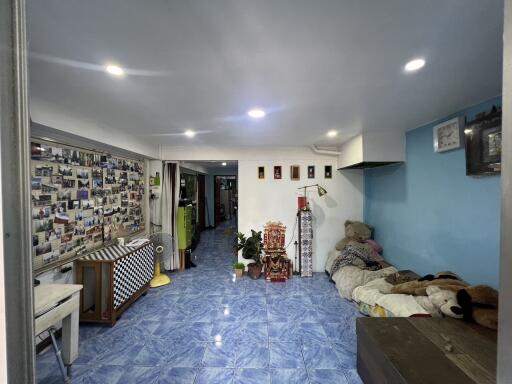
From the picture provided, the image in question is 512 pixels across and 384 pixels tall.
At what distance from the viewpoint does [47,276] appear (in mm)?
2250

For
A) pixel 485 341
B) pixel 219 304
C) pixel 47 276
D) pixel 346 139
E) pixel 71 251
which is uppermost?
pixel 346 139

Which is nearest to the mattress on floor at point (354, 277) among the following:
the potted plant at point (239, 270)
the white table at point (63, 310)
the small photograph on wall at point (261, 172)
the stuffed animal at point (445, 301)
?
the stuffed animal at point (445, 301)

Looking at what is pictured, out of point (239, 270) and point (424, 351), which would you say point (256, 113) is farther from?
point (239, 270)

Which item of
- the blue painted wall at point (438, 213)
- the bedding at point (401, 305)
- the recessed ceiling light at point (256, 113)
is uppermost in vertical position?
the recessed ceiling light at point (256, 113)

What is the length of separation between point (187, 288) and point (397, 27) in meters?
3.66

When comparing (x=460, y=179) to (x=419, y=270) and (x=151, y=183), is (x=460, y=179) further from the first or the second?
(x=151, y=183)

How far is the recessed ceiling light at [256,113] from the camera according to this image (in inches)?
83.7

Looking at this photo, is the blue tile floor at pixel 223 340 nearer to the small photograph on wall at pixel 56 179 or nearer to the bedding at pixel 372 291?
the bedding at pixel 372 291

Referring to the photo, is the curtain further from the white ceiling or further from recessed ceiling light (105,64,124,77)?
recessed ceiling light (105,64,124,77)

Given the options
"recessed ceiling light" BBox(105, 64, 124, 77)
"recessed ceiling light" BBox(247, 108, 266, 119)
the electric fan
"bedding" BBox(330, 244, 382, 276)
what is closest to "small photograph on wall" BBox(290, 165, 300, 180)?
"bedding" BBox(330, 244, 382, 276)

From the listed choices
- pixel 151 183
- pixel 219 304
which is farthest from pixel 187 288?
pixel 151 183

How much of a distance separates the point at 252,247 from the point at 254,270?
380mm

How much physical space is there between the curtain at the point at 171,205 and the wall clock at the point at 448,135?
3734 mm

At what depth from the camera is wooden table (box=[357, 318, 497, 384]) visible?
1.30 meters
